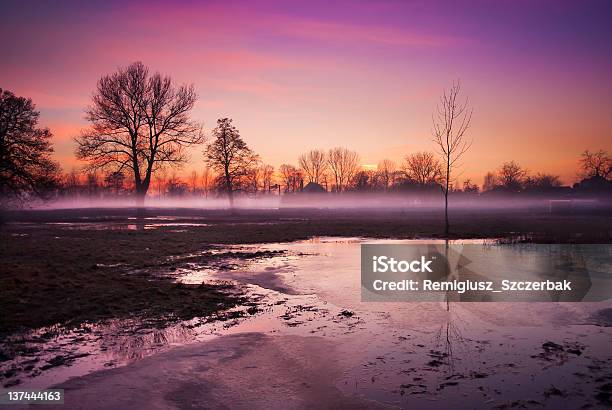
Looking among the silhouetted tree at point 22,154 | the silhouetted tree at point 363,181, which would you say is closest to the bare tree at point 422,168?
the silhouetted tree at point 363,181

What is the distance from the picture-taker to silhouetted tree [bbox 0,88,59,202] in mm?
34688

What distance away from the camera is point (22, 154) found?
35.9 m

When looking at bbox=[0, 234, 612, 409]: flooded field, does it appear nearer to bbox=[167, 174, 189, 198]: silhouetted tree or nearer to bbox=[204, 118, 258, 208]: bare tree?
bbox=[204, 118, 258, 208]: bare tree

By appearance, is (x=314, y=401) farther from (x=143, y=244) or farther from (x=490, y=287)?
(x=143, y=244)

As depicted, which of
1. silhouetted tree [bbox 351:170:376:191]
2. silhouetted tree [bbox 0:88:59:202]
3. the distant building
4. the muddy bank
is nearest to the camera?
the muddy bank

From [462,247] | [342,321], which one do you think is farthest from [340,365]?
[462,247]

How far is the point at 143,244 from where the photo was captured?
20.4 m

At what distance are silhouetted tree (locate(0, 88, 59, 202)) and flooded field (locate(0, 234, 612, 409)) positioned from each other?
33712 millimetres

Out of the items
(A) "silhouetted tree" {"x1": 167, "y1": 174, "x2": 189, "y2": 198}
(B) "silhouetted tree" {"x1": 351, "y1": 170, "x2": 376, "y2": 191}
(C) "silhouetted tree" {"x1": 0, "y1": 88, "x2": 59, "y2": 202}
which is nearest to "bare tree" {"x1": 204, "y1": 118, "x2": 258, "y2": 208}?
(C) "silhouetted tree" {"x1": 0, "y1": 88, "x2": 59, "y2": 202}

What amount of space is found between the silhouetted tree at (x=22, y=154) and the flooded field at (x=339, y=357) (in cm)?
3371

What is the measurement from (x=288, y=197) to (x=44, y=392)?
4059 inches

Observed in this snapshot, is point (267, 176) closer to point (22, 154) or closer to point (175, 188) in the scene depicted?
point (175, 188)

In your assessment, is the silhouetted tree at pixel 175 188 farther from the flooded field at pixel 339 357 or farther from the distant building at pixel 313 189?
the flooded field at pixel 339 357

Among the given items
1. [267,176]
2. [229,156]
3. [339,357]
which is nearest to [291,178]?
[267,176]
